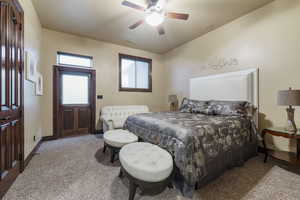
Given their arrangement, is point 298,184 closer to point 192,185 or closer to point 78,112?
point 192,185

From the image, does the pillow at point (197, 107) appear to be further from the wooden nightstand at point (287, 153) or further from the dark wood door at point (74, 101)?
the dark wood door at point (74, 101)

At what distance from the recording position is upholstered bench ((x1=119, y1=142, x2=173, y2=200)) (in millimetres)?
1278

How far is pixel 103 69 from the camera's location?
416 centimetres

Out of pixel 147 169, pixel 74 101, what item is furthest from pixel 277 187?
pixel 74 101

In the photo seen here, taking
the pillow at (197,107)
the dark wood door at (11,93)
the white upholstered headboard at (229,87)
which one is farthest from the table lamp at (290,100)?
the dark wood door at (11,93)

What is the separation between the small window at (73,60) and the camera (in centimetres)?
366

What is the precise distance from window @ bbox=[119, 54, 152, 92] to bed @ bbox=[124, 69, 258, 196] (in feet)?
7.04

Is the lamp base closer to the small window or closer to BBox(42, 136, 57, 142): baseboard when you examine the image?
the small window

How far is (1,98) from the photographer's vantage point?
141 cm

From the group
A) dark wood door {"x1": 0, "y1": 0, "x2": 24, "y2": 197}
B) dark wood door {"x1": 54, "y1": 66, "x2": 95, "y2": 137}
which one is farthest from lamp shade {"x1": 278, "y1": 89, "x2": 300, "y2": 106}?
dark wood door {"x1": 54, "y1": 66, "x2": 95, "y2": 137}

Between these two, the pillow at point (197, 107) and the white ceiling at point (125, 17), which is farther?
the pillow at point (197, 107)

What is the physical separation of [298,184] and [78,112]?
15.3 ft

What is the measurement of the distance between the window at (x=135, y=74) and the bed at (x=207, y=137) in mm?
2145

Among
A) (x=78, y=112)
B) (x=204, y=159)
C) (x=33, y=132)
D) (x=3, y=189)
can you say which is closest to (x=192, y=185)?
(x=204, y=159)
